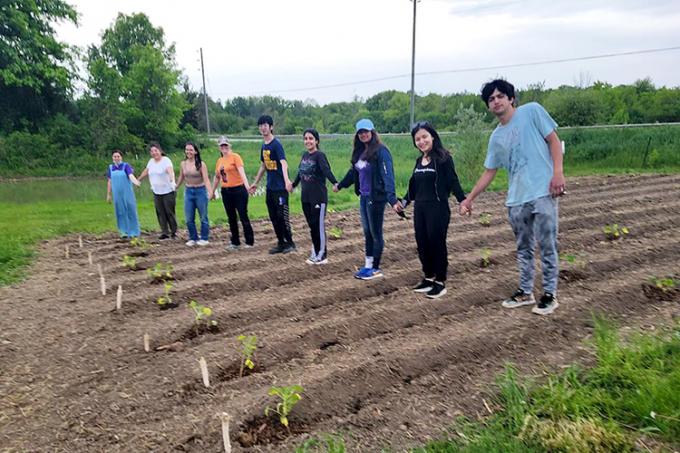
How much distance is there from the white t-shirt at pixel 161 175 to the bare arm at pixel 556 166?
5.77m

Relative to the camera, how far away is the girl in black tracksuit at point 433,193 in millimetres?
4645

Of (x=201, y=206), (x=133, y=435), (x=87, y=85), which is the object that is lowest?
(x=133, y=435)

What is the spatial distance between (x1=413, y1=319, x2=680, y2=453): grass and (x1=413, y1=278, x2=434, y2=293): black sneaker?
1793 millimetres

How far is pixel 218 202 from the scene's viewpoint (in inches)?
529

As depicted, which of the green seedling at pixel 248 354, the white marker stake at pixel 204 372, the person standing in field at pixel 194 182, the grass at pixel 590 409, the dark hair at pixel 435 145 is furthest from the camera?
the person standing in field at pixel 194 182

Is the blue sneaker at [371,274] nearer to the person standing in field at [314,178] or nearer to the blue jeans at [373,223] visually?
the blue jeans at [373,223]

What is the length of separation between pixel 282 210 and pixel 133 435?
3902 millimetres

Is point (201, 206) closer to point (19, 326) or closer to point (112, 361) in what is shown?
point (19, 326)

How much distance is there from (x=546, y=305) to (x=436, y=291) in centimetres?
102

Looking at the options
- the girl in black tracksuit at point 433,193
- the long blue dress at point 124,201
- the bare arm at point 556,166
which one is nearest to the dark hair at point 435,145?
the girl in black tracksuit at point 433,193

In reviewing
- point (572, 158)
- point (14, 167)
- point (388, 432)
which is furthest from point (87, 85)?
point (388, 432)

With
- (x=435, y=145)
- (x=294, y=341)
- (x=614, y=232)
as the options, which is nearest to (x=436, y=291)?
(x=435, y=145)

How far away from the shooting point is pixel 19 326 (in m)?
4.75

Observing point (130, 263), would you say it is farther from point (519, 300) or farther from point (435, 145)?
point (519, 300)
